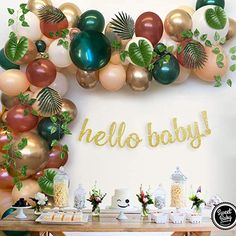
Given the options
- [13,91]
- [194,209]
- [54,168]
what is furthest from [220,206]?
[13,91]

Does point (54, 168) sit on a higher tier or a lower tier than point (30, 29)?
lower

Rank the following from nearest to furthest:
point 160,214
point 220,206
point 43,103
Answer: point 220,206 < point 160,214 < point 43,103

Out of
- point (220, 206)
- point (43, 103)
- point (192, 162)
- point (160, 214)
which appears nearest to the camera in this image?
point (220, 206)

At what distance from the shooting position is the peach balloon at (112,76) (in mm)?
2987

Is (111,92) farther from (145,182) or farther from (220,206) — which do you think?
(220,206)

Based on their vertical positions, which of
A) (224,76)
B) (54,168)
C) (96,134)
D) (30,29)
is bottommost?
(54,168)

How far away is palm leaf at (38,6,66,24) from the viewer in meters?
2.95

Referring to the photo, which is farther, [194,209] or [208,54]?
[208,54]

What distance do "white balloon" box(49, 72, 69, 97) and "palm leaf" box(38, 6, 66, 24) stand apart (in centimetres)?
38

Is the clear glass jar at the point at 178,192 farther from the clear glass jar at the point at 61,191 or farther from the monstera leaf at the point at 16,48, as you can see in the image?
the monstera leaf at the point at 16,48

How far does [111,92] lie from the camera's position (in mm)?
3297

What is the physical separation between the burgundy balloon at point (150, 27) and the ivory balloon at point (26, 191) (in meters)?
1.22

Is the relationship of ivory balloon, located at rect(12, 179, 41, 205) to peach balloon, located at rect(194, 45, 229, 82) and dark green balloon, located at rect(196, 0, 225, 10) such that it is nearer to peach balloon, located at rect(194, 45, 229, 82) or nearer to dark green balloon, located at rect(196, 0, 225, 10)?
peach balloon, located at rect(194, 45, 229, 82)

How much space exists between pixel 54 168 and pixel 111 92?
0.70 m
